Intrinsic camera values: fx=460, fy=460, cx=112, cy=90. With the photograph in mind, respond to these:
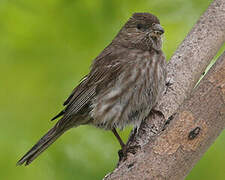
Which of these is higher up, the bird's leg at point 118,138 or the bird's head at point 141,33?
the bird's head at point 141,33

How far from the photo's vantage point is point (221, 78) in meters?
2.53

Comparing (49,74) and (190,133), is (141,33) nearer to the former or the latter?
(49,74)

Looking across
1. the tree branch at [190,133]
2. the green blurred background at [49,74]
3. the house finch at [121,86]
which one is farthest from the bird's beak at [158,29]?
the tree branch at [190,133]

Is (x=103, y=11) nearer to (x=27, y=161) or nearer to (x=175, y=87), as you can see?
(x=175, y=87)

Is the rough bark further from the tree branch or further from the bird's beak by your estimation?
the bird's beak

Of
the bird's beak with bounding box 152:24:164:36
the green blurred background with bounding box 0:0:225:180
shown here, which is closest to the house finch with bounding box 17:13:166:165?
the bird's beak with bounding box 152:24:164:36

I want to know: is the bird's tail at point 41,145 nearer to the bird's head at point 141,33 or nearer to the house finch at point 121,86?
the house finch at point 121,86

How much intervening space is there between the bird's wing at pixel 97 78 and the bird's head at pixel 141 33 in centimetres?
19

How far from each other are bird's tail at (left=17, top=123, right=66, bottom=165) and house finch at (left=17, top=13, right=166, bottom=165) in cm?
6

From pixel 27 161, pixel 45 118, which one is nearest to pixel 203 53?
pixel 45 118

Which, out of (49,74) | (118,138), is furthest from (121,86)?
(49,74)

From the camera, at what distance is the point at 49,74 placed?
350cm

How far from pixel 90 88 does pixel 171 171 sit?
173cm

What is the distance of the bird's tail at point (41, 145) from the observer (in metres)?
3.55
